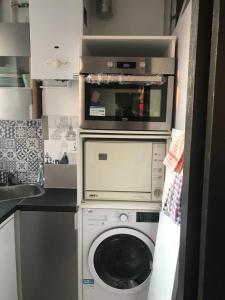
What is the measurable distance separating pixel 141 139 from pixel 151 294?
100 centimetres

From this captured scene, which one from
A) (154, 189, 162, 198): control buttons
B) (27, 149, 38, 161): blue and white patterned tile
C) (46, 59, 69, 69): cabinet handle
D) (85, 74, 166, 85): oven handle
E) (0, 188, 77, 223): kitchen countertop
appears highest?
(46, 59, 69, 69): cabinet handle

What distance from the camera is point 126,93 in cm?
181

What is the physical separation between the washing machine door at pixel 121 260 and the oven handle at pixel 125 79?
0.97 metres

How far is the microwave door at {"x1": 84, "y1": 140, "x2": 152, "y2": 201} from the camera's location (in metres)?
1.84

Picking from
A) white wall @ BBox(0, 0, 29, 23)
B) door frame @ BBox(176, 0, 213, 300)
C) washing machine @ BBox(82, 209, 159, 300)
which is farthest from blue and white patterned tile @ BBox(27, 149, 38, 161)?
door frame @ BBox(176, 0, 213, 300)

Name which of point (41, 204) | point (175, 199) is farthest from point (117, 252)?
point (175, 199)

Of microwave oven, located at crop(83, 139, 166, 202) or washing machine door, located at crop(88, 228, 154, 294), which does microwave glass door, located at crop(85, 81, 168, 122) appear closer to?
microwave oven, located at crop(83, 139, 166, 202)

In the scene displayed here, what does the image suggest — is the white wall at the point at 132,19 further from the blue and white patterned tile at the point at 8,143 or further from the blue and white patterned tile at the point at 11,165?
the blue and white patterned tile at the point at 11,165

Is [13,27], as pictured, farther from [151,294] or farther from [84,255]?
[151,294]

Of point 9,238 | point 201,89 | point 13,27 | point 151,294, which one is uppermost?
point 13,27

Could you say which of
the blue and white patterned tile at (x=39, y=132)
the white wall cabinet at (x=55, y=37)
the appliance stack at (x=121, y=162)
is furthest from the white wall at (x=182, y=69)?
the blue and white patterned tile at (x=39, y=132)

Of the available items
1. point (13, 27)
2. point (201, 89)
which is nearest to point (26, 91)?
point (13, 27)

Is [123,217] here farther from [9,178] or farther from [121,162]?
[9,178]

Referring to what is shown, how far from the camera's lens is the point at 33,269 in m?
1.96
